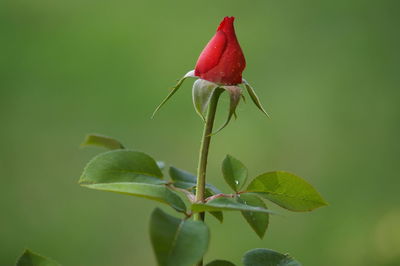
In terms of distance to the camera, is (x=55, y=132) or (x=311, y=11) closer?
(x=55, y=132)

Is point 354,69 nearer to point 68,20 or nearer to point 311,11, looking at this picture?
point 311,11

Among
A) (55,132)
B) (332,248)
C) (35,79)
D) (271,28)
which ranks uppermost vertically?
(271,28)

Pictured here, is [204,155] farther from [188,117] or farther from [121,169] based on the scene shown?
[188,117]

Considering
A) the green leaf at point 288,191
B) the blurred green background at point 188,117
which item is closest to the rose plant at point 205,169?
the green leaf at point 288,191

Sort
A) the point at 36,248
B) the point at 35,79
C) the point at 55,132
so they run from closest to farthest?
the point at 36,248
the point at 55,132
the point at 35,79

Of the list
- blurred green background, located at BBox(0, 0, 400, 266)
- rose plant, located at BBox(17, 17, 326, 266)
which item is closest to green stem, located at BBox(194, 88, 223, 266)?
rose plant, located at BBox(17, 17, 326, 266)

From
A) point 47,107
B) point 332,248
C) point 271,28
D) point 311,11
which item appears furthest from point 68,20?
point 332,248

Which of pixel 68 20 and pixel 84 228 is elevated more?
pixel 68 20
